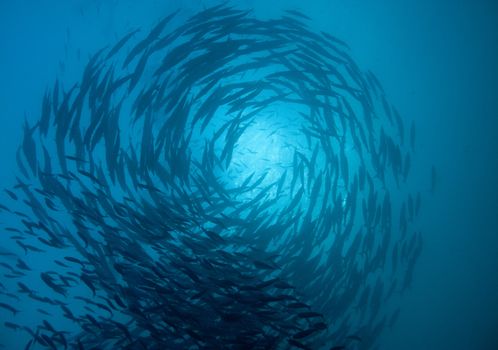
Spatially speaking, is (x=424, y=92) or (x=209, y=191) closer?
(x=209, y=191)

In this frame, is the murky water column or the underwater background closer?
the murky water column

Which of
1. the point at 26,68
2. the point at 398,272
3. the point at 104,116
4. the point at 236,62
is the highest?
the point at 26,68

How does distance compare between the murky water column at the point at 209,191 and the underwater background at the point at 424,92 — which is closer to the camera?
the murky water column at the point at 209,191

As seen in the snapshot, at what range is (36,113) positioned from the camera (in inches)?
350

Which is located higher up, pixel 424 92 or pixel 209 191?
pixel 424 92

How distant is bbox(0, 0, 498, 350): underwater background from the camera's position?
8484 millimetres

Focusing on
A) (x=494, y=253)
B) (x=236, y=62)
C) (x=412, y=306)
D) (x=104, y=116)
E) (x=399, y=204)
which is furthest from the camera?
(x=494, y=253)

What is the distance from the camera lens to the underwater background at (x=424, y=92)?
27.8ft

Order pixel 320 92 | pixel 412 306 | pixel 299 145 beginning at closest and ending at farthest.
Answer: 1. pixel 320 92
2. pixel 299 145
3. pixel 412 306

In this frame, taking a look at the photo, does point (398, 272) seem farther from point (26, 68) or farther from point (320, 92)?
point (26, 68)

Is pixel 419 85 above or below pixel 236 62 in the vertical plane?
below

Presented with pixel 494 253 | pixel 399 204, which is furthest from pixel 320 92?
pixel 494 253

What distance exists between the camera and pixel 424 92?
1055cm

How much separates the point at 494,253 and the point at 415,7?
10711 mm
